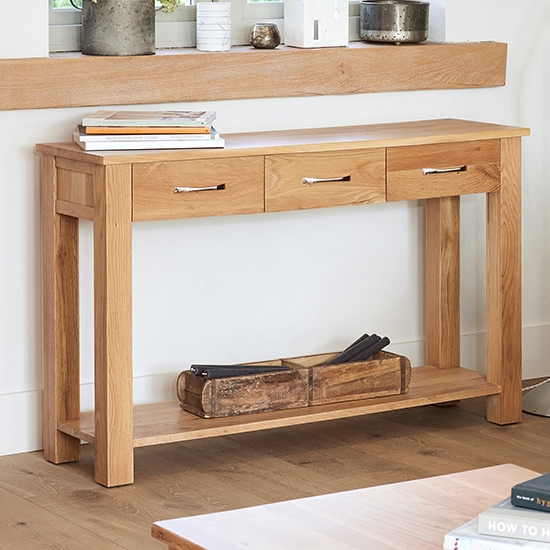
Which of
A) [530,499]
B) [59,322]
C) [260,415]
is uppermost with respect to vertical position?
[59,322]

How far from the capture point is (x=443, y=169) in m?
3.34

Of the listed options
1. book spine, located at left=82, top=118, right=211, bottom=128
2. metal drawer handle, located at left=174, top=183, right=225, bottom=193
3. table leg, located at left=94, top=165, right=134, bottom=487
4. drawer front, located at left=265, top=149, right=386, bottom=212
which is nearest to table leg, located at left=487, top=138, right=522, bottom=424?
drawer front, located at left=265, top=149, right=386, bottom=212

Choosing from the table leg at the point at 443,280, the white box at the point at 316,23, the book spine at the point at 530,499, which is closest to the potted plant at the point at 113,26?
the white box at the point at 316,23

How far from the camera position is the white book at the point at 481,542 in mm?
1631

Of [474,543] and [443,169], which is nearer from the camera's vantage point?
[474,543]

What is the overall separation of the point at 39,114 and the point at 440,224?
51.9 inches

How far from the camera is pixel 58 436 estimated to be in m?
3.18

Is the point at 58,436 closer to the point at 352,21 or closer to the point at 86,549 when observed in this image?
the point at 86,549

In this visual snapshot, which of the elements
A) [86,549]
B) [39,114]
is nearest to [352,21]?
[39,114]

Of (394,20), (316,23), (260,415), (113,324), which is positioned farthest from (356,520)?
(394,20)

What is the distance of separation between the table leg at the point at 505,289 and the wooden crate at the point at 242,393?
0.64 meters

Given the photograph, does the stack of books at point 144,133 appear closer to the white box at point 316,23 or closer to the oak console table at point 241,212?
the oak console table at point 241,212

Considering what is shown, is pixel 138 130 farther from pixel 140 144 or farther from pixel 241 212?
pixel 241 212

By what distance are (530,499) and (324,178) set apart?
1.59 meters
